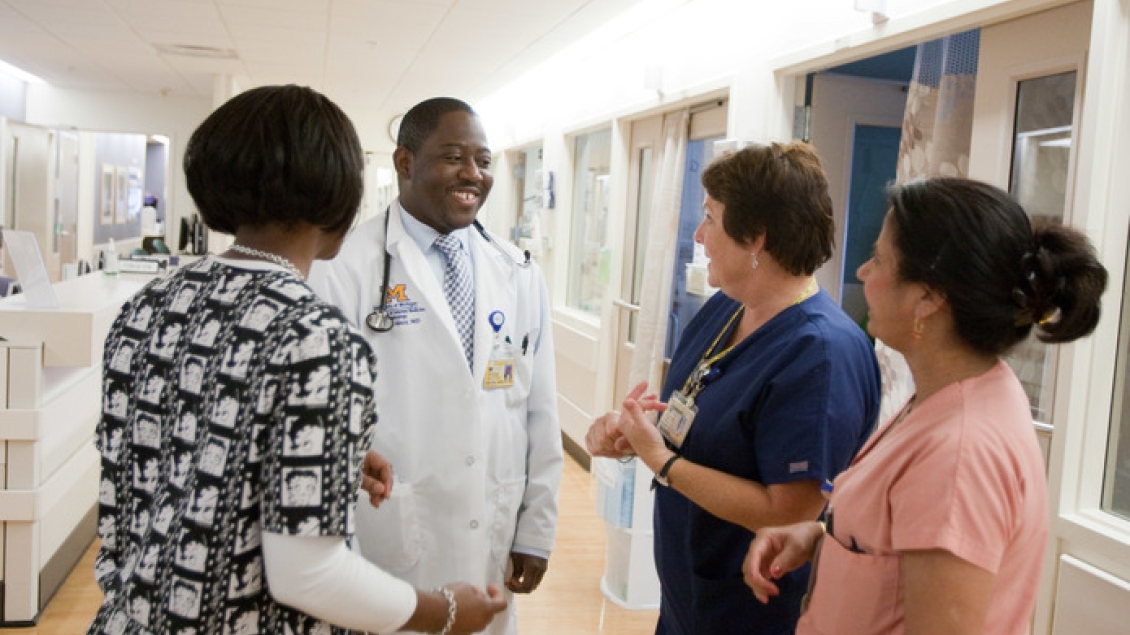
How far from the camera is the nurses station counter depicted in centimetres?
322

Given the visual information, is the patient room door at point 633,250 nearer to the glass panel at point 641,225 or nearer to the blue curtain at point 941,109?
the glass panel at point 641,225

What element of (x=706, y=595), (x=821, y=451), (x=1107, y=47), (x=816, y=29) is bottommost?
(x=706, y=595)

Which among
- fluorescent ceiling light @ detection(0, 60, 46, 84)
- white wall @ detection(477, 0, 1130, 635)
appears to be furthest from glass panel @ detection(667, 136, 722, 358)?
fluorescent ceiling light @ detection(0, 60, 46, 84)

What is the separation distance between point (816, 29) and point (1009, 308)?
2.52 meters

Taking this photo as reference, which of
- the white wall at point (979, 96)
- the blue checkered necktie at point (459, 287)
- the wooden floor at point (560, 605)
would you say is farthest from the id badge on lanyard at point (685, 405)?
the wooden floor at point (560, 605)

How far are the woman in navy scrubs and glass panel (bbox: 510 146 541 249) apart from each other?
630cm

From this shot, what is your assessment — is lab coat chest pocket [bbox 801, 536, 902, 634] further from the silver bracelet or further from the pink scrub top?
the silver bracelet

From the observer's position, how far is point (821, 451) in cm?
148

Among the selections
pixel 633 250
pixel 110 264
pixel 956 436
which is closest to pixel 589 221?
pixel 633 250

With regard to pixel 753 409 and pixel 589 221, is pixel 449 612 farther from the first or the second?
pixel 589 221

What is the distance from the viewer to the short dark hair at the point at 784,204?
1.64 metres

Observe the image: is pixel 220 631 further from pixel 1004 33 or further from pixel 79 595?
pixel 79 595

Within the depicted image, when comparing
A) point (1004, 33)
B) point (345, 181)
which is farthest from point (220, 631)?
point (1004, 33)

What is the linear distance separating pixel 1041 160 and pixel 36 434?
333cm
